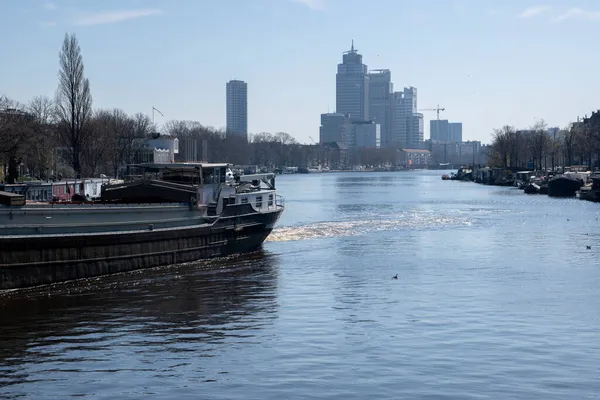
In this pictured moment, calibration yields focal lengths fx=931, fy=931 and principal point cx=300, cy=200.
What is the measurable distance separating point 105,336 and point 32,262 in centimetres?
903

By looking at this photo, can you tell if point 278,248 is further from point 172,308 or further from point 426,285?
point 172,308

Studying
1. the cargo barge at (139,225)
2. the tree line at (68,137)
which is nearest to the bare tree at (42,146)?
the tree line at (68,137)

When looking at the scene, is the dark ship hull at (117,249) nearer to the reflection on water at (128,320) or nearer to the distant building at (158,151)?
the reflection on water at (128,320)

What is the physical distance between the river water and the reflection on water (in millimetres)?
80

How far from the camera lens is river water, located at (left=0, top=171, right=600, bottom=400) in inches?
994

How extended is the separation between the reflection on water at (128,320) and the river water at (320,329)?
0.26 feet

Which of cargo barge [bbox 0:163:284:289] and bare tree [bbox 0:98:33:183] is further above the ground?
bare tree [bbox 0:98:33:183]

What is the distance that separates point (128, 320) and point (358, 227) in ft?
144

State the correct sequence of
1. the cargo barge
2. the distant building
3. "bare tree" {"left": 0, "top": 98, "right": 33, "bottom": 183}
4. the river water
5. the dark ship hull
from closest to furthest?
1. the river water
2. the dark ship hull
3. the cargo barge
4. "bare tree" {"left": 0, "top": 98, "right": 33, "bottom": 183}
5. the distant building

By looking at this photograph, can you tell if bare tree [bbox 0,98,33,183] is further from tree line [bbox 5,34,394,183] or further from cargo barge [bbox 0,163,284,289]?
cargo barge [bbox 0,163,284,289]

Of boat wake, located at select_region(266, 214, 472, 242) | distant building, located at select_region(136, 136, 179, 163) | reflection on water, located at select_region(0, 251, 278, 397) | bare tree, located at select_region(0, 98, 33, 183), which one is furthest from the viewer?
distant building, located at select_region(136, 136, 179, 163)

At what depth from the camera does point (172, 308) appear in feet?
120

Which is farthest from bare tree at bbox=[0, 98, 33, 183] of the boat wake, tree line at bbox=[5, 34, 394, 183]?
the boat wake

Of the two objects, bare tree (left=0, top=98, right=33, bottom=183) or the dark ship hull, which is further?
bare tree (left=0, top=98, right=33, bottom=183)
